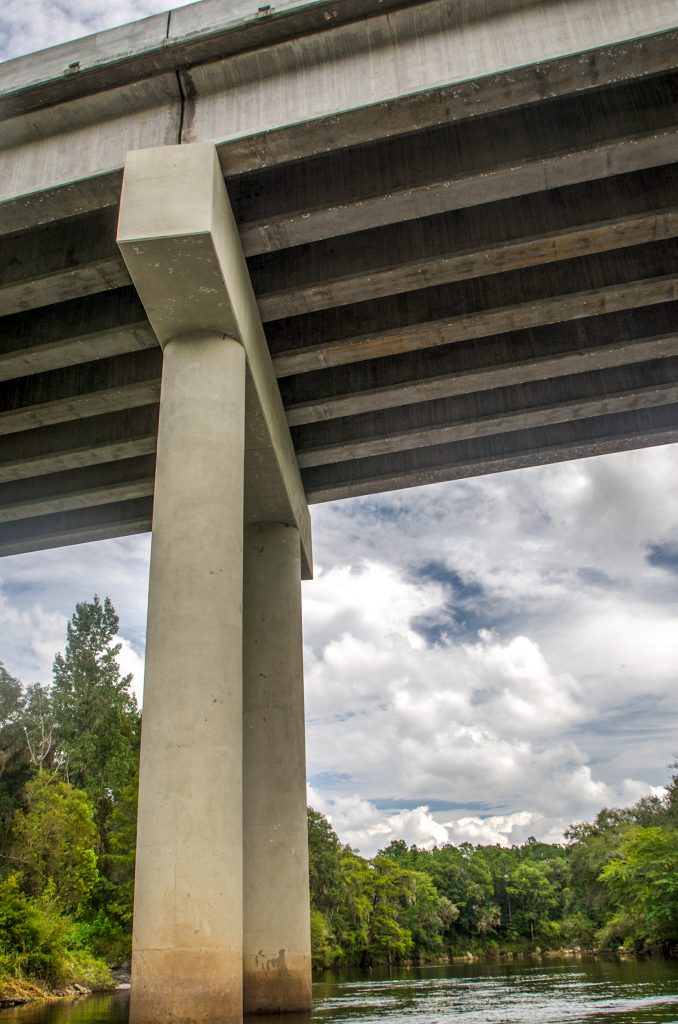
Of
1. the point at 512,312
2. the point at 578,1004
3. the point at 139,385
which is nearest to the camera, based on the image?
the point at 578,1004

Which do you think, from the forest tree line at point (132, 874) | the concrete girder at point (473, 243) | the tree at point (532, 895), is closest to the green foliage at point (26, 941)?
the forest tree line at point (132, 874)

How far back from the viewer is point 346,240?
42.1ft

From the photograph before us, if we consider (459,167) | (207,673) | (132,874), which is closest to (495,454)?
(459,167)

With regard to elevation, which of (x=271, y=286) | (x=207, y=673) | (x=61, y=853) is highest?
(x=271, y=286)

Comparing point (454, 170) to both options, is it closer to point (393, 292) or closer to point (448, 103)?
point (448, 103)

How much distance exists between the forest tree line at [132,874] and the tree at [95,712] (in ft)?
0.35

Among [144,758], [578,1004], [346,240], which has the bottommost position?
[578,1004]

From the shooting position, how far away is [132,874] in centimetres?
4022

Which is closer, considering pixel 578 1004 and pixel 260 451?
pixel 578 1004

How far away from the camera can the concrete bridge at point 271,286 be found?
29.9 feet

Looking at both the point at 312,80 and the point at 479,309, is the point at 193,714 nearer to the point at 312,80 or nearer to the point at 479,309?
the point at 312,80

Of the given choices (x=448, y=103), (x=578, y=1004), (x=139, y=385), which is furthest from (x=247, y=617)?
(x=448, y=103)

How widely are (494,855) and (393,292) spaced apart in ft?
368

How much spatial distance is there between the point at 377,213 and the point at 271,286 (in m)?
A: 2.32
